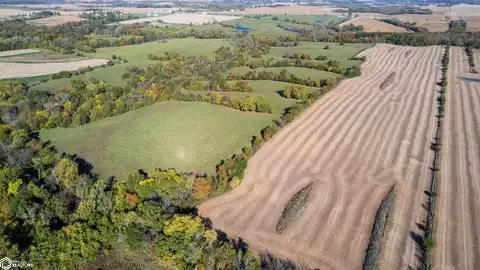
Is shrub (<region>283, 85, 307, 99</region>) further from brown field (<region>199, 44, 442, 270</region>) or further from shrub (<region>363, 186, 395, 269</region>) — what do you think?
shrub (<region>363, 186, 395, 269</region>)

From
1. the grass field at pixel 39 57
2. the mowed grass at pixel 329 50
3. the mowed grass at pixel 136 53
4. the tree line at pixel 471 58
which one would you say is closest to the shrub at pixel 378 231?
the mowed grass at pixel 136 53

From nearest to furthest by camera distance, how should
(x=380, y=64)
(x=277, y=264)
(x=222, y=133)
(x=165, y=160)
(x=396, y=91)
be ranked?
(x=277, y=264), (x=165, y=160), (x=222, y=133), (x=396, y=91), (x=380, y=64)

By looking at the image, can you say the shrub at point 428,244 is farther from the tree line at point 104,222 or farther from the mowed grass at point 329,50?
the mowed grass at point 329,50

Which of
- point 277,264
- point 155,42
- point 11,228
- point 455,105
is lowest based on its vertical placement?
point 277,264

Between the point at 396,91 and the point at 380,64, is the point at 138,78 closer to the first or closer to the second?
the point at 396,91

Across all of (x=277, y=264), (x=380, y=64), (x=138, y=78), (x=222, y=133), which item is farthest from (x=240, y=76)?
(x=277, y=264)

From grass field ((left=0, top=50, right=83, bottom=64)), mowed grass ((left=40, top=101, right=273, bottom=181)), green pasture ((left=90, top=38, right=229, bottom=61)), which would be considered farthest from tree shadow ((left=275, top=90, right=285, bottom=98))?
grass field ((left=0, top=50, right=83, bottom=64))
